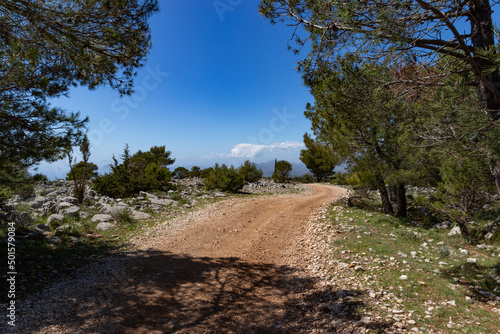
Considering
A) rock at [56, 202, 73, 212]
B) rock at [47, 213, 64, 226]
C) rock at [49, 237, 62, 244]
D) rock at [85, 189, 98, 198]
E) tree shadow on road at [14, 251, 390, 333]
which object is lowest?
tree shadow on road at [14, 251, 390, 333]

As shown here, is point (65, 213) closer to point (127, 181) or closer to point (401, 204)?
point (127, 181)

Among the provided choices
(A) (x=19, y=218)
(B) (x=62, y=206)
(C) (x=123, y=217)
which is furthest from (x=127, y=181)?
(A) (x=19, y=218)

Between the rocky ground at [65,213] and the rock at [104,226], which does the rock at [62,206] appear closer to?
the rocky ground at [65,213]

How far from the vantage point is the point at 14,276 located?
4.78 meters

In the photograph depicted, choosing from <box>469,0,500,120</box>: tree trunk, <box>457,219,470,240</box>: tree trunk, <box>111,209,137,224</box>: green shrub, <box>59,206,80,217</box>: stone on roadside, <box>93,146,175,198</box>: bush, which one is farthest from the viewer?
<box>93,146,175,198</box>: bush

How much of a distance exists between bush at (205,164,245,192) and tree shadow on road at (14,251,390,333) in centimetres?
1372

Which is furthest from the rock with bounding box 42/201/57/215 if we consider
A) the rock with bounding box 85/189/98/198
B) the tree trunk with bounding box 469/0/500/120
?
the tree trunk with bounding box 469/0/500/120

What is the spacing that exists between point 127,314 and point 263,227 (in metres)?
6.06

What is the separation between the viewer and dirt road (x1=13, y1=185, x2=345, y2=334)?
3.61 m

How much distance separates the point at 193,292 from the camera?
4.66 m

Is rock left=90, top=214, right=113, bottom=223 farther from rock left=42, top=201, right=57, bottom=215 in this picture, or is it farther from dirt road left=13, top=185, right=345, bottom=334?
dirt road left=13, top=185, right=345, bottom=334

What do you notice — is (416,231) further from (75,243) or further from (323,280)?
(75,243)

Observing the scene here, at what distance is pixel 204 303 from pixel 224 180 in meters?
15.5

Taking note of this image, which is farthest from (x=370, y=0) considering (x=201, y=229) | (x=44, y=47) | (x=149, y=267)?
(x=201, y=229)
